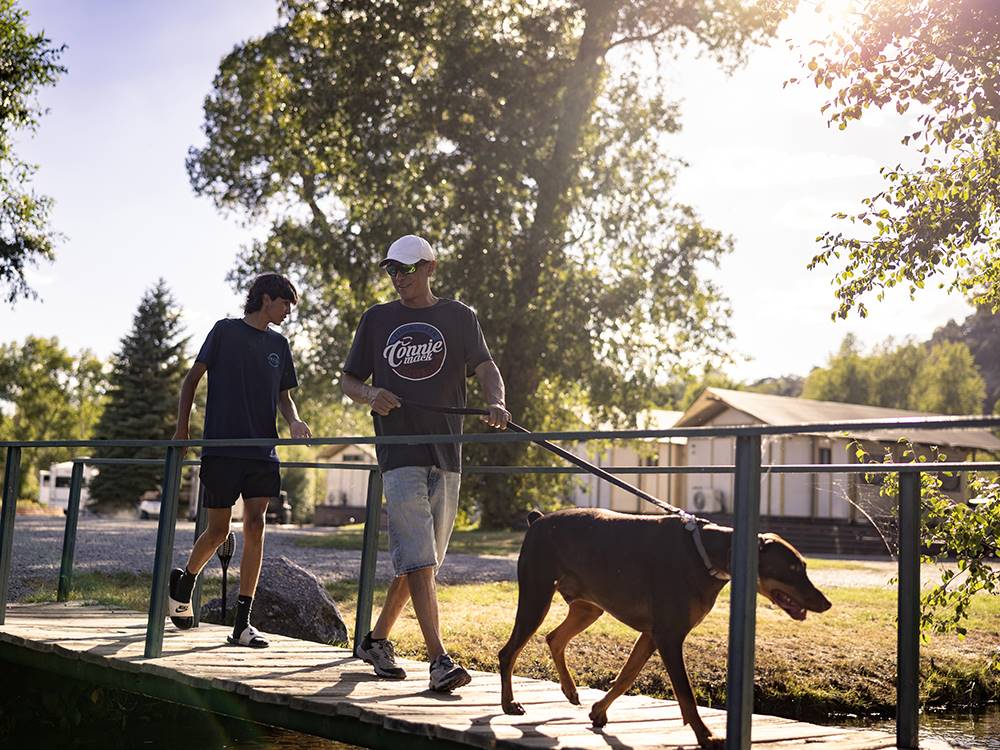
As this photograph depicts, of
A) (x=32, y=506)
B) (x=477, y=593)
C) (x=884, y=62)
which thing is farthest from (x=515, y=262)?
(x=32, y=506)

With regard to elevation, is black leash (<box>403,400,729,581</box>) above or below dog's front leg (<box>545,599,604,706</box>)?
above

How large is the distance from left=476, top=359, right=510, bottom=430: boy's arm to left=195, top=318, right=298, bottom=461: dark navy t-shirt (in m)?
1.49

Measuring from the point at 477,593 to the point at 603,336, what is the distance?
38.9 feet

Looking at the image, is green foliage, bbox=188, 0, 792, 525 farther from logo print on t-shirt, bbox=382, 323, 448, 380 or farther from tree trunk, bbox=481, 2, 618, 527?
logo print on t-shirt, bbox=382, 323, 448, 380

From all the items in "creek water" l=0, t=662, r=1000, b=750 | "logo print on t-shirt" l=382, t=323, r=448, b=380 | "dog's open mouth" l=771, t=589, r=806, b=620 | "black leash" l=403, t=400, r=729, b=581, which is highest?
"logo print on t-shirt" l=382, t=323, r=448, b=380

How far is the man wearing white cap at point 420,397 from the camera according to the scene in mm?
5156

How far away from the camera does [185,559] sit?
16.1m

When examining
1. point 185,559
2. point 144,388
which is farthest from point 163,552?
point 144,388

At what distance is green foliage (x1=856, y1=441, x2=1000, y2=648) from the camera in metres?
7.09

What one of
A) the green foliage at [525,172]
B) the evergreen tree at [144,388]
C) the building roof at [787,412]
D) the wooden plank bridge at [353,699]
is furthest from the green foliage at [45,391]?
the wooden plank bridge at [353,699]

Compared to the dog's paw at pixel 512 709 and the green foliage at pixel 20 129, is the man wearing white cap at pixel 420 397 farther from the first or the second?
the green foliage at pixel 20 129

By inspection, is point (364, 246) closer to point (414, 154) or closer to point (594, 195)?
point (414, 154)

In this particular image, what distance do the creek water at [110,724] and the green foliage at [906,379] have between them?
68861 mm

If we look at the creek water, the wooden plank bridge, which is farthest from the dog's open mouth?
the creek water
